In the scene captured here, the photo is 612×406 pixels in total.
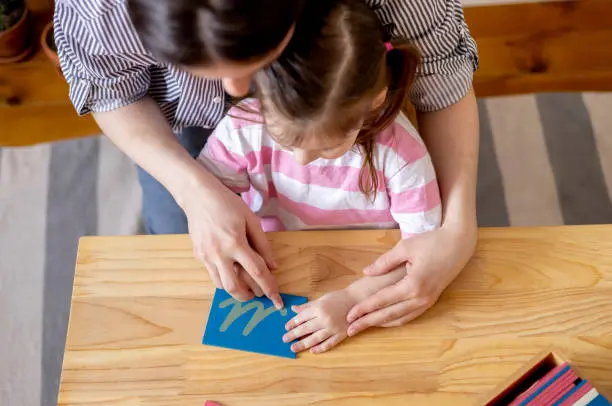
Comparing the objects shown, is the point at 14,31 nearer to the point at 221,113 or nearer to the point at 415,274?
the point at 221,113

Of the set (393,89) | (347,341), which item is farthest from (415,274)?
(393,89)

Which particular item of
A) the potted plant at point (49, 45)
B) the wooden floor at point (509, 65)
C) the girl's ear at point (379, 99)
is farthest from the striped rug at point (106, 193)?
the girl's ear at point (379, 99)

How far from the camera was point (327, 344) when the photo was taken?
2.34ft

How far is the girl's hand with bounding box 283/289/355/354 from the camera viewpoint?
2.34ft

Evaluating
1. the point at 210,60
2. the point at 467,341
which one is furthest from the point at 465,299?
the point at 210,60

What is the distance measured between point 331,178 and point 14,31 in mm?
1098

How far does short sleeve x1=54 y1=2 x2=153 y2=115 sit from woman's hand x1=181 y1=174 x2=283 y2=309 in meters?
0.17

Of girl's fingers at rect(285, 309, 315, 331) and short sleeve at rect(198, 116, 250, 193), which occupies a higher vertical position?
short sleeve at rect(198, 116, 250, 193)

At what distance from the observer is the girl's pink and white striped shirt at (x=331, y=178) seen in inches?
31.6

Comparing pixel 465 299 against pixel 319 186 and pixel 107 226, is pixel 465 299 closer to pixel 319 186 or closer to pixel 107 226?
pixel 319 186

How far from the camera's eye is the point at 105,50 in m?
0.76

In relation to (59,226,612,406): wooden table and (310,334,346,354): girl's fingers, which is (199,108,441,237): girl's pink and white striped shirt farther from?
(310,334,346,354): girl's fingers

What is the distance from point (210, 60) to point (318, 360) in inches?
13.8

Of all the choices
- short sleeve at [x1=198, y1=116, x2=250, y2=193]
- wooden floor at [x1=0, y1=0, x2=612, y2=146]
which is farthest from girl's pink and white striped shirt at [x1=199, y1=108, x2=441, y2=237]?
wooden floor at [x1=0, y1=0, x2=612, y2=146]
